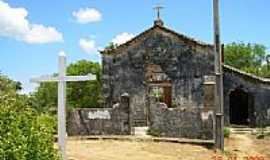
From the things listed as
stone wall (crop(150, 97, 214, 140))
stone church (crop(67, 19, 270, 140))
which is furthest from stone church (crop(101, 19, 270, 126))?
stone wall (crop(150, 97, 214, 140))

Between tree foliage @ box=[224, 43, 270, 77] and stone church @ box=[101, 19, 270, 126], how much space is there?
35.2 meters

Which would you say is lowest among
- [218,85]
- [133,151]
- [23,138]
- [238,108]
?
[133,151]

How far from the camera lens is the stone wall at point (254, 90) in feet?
90.8

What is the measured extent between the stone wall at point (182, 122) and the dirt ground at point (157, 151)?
1.14 m

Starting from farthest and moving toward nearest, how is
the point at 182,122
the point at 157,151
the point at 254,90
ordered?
1. the point at 254,90
2. the point at 182,122
3. the point at 157,151

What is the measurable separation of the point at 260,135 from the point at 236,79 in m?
5.18

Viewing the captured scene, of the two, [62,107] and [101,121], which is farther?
[101,121]

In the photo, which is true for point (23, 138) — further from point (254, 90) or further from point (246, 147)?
point (254, 90)

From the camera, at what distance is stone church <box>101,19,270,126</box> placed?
27.8 m

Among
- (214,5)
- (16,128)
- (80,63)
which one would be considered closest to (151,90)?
(214,5)

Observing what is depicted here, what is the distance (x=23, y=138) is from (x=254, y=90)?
71.0ft

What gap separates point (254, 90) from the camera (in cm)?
2773

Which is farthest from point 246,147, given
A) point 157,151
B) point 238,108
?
point 238,108

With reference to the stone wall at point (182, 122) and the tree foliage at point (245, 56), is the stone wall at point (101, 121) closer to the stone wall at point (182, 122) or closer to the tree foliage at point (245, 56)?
the stone wall at point (182, 122)
